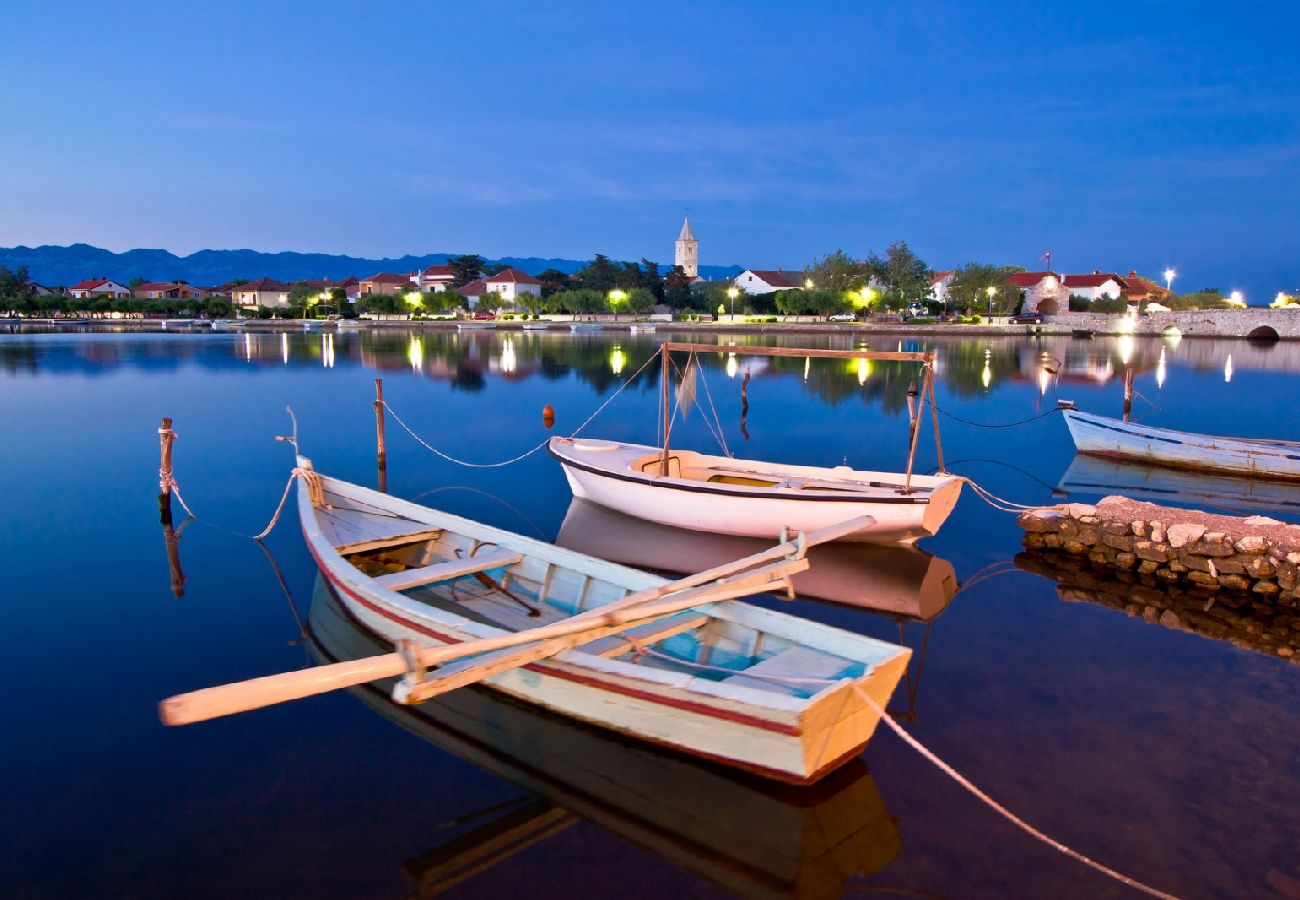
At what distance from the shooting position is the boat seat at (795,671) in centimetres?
565

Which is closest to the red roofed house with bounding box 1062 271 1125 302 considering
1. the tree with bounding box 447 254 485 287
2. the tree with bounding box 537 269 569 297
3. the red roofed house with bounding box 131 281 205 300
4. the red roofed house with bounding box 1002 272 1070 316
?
the red roofed house with bounding box 1002 272 1070 316

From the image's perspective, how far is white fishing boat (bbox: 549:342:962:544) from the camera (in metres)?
11.2

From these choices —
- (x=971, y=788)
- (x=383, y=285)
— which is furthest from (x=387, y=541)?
(x=383, y=285)

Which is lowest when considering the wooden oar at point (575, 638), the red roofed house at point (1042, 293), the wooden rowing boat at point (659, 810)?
the wooden rowing boat at point (659, 810)

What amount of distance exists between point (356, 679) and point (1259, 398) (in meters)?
40.8

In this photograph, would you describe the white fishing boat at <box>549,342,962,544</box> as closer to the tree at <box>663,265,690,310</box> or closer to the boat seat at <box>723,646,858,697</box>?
the boat seat at <box>723,646,858,697</box>

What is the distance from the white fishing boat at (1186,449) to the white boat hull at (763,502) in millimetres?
9177

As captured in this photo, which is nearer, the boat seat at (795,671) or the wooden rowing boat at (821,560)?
the boat seat at (795,671)

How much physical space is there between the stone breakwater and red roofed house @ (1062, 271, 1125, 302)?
103 meters

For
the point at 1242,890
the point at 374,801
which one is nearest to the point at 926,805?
→ the point at 1242,890

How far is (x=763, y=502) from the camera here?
38.7 feet

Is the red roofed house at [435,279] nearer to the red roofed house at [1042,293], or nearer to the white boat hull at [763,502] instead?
the red roofed house at [1042,293]

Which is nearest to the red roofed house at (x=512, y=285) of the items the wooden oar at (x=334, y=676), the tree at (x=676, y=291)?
the tree at (x=676, y=291)

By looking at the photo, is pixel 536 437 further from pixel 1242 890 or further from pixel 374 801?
pixel 1242 890
